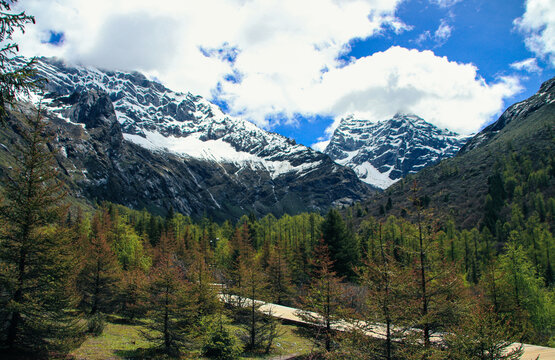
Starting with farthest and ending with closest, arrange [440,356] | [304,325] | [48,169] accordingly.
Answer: [304,325] < [48,169] < [440,356]

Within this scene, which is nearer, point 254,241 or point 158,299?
point 158,299

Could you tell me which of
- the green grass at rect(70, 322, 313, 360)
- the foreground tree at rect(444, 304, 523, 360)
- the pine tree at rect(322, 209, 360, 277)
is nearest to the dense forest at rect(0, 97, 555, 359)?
the foreground tree at rect(444, 304, 523, 360)

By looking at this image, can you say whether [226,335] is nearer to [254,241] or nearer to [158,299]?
[158,299]

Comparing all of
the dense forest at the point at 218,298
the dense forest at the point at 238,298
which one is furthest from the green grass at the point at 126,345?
the dense forest at the point at 238,298

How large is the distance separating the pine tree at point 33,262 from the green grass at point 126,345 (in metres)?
2.44

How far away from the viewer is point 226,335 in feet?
64.7

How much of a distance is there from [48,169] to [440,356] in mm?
19038

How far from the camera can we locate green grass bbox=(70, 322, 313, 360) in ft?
57.4

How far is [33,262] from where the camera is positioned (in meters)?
14.7

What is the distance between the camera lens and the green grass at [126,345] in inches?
688

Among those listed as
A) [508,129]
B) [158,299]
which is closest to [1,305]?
[158,299]

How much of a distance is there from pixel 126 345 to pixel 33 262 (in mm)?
9161

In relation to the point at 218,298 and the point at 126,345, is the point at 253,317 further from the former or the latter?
the point at 126,345

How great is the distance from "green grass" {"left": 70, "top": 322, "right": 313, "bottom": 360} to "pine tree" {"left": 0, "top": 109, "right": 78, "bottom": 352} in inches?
96.1
